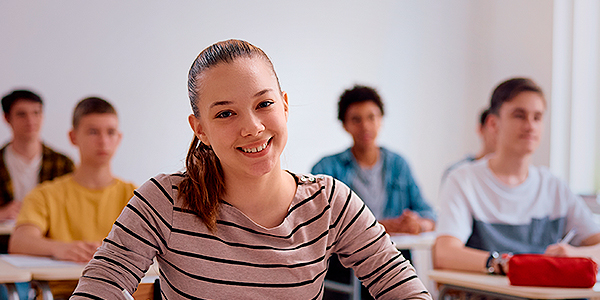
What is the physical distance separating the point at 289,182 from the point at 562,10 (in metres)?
4.07

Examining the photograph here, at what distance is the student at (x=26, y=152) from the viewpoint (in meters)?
4.16

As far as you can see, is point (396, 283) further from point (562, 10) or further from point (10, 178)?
point (562, 10)

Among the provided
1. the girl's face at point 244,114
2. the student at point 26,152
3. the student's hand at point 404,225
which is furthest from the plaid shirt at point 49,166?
the girl's face at point 244,114

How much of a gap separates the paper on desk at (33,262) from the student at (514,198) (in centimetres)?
163

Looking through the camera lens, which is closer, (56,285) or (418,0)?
(56,285)

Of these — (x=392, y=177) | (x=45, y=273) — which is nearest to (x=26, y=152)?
(x=45, y=273)

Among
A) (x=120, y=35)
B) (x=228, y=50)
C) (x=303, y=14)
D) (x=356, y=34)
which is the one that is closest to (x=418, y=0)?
(x=356, y=34)

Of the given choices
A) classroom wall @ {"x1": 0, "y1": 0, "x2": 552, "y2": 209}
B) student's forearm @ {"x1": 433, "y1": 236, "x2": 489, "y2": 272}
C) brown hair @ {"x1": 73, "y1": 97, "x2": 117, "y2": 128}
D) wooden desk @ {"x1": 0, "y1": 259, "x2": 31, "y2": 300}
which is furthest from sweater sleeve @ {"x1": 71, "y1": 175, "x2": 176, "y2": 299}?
classroom wall @ {"x1": 0, "y1": 0, "x2": 552, "y2": 209}

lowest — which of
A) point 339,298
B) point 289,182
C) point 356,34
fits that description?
point 339,298

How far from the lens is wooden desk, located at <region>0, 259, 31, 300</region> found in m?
2.03

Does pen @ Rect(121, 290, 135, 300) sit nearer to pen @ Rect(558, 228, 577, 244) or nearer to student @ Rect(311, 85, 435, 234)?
pen @ Rect(558, 228, 577, 244)

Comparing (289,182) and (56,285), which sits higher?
(289,182)

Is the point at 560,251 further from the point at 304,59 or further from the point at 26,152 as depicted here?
the point at 26,152

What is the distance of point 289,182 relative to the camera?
1.44 meters
